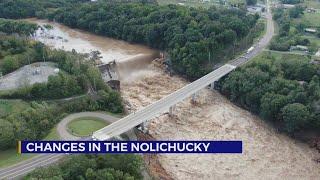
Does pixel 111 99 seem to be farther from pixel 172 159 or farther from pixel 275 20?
pixel 275 20

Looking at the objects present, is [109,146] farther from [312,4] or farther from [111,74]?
[312,4]

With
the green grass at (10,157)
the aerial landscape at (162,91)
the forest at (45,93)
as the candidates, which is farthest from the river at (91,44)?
the green grass at (10,157)

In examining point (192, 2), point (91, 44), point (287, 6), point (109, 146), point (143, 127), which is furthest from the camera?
point (287, 6)

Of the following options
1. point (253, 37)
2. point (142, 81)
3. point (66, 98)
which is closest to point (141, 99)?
point (142, 81)

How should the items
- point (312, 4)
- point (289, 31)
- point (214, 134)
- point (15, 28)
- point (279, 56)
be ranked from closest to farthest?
point (214, 134) → point (279, 56) → point (15, 28) → point (289, 31) → point (312, 4)

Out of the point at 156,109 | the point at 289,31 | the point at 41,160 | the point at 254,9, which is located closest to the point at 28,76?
the point at 156,109

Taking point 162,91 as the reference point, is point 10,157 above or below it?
above
